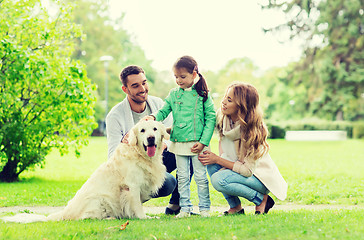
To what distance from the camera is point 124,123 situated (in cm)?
607

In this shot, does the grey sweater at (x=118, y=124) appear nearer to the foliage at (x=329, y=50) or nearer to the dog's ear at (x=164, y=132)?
the dog's ear at (x=164, y=132)

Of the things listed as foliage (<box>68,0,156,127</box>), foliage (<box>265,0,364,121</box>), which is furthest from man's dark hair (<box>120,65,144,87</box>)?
foliage (<box>68,0,156,127</box>)

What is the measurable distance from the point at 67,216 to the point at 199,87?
7.66 feet

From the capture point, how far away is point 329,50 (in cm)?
3772

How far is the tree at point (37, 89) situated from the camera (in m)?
9.61

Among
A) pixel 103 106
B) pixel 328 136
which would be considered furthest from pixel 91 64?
pixel 328 136

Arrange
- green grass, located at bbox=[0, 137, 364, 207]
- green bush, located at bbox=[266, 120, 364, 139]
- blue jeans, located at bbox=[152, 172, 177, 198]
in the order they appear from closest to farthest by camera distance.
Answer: blue jeans, located at bbox=[152, 172, 177, 198], green grass, located at bbox=[0, 137, 364, 207], green bush, located at bbox=[266, 120, 364, 139]

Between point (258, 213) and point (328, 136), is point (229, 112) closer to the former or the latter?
point (258, 213)

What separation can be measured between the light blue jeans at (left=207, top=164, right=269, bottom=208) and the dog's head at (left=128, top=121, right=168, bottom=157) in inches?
35.1

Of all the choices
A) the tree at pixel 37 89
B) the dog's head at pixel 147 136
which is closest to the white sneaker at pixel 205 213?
the dog's head at pixel 147 136

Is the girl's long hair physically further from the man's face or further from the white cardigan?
the man's face

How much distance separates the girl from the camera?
528 centimetres

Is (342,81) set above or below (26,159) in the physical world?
above

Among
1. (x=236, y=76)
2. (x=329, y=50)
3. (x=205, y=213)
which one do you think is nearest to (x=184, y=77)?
(x=205, y=213)
